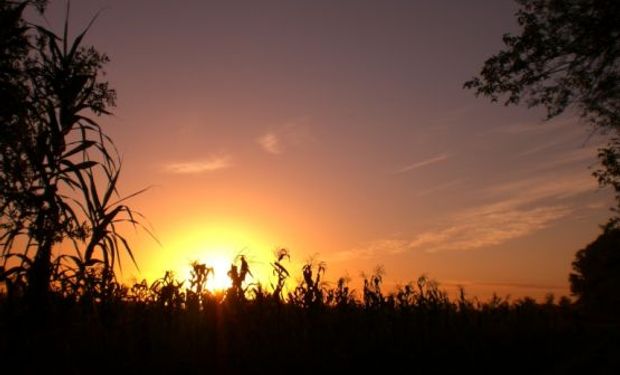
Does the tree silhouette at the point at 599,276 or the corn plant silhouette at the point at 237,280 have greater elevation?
the tree silhouette at the point at 599,276

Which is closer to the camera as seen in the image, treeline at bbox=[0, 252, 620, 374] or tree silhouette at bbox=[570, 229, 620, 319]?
treeline at bbox=[0, 252, 620, 374]

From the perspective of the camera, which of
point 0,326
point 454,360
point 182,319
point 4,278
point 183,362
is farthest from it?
point 454,360

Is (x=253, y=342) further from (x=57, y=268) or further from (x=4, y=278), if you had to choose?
(x=4, y=278)

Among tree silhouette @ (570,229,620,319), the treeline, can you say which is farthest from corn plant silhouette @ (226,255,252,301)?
tree silhouette @ (570,229,620,319)

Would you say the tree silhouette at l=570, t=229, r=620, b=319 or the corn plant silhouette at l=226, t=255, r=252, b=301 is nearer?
the corn plant silhouette at l=226, t=255, r=252, b=301

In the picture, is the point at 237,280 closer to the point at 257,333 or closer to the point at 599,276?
the point at 257,333

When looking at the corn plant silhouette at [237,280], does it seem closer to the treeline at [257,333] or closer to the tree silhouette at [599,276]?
the treeline at [257,333]

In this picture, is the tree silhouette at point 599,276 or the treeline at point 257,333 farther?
the tree silhouette at point 599,276

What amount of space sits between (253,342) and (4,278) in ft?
10.9

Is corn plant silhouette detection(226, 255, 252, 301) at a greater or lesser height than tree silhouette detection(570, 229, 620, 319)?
lesser

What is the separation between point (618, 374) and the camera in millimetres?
7543

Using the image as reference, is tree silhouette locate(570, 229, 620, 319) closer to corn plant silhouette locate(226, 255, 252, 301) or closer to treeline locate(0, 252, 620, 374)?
treeline locate(0, 252, 620, 374)

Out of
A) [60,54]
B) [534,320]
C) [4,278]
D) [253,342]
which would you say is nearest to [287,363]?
[253,342]

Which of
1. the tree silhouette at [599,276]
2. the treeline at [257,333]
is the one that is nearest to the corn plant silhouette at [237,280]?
the treeline at [257,333]
